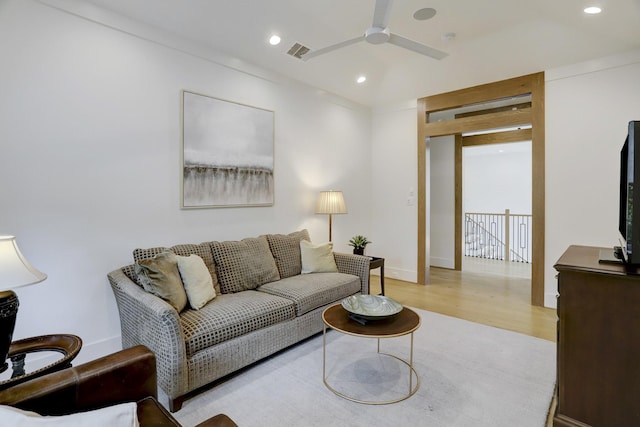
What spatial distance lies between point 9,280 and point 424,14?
151 inches

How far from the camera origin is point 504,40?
3.66m

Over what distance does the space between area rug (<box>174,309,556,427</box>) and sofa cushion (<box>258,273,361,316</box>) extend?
38 cm

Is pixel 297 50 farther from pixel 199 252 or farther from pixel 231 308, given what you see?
pixel 231 308

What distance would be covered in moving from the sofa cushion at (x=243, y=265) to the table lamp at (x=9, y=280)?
150 centimetres

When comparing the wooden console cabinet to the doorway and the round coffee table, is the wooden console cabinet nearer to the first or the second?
the round coffee table

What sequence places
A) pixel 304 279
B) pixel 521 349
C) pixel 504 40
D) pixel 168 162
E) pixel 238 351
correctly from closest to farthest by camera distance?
pixel 238 351, pixel 521 349, pixel 168 162, pixel 304 279, pixel 504 40

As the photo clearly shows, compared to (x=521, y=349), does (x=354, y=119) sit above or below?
above

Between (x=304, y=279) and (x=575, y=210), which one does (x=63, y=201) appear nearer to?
(x=304, y=279)

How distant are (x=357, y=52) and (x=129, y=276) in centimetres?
→ 356

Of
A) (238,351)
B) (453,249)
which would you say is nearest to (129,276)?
(238,351)

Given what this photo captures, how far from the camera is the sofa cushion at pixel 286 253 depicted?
3583 millimetres

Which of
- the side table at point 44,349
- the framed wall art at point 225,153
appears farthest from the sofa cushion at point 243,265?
the side table at point 44,349

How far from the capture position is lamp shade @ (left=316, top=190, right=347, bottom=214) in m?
4.36

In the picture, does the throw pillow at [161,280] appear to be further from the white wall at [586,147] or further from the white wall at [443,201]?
the white wall at [443,201]
